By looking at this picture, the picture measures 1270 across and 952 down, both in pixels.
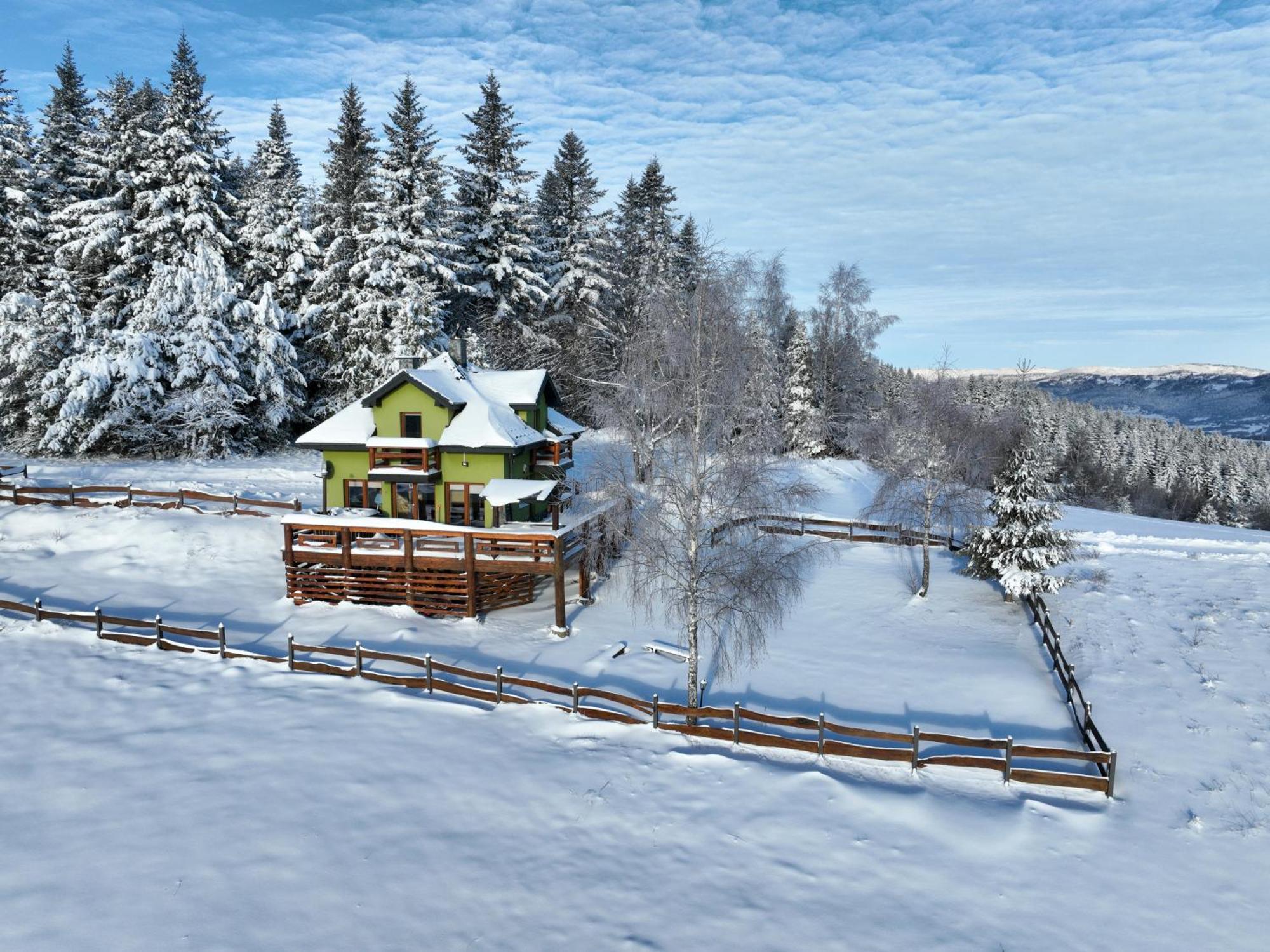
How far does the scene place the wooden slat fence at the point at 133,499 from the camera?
25.9 metres

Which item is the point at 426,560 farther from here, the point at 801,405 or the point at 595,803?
the point at 801,405

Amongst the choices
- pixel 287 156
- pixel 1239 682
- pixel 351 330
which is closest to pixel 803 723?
pixel 1239 682

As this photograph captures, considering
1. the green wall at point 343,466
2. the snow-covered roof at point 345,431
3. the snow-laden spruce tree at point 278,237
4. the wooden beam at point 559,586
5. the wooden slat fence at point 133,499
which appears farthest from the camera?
the snow-laden spruce tree at point 278,237

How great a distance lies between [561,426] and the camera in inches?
1063

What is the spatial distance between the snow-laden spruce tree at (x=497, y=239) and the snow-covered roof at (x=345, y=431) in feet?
46.3

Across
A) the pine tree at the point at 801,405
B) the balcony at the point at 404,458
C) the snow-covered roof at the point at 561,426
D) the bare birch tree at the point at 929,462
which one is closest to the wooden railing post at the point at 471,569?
the balcony at the point at 404,458

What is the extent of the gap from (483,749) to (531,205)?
36830 millimetres

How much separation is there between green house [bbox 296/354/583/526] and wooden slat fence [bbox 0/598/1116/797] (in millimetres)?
6092

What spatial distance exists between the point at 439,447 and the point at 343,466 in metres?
A: 4.00

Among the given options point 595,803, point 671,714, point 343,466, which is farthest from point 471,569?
point 595,803

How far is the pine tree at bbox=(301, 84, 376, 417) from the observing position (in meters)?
35.5

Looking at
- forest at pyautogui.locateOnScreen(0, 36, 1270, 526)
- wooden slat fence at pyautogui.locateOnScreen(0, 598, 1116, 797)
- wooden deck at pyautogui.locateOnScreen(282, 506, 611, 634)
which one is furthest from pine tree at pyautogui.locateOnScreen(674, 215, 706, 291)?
wooden slat fence at pyautogui.locateOnScreen(0, 598, 1116, 797)

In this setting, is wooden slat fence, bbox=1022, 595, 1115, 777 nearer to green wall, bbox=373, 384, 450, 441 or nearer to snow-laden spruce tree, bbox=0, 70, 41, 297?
green wall, bbox=373, 384, 450, 441

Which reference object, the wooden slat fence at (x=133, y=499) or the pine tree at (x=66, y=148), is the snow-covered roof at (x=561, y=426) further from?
the pine tree at (x=66, y=148)
